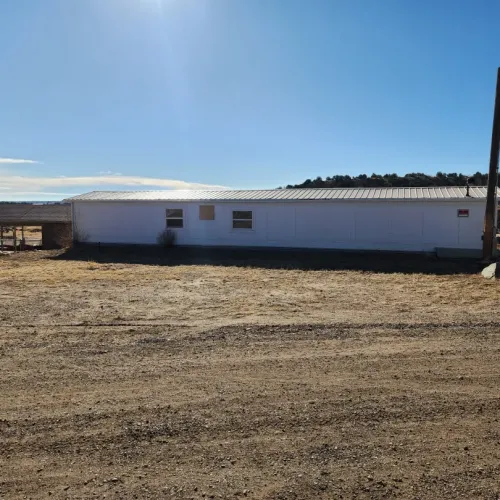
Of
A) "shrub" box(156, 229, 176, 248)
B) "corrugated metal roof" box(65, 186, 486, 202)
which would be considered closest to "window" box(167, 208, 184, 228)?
"shrub" box(156, 229, 176, 248)

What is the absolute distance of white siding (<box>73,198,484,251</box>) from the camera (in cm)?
1695

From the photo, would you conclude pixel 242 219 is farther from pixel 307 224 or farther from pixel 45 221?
pixel 45 221

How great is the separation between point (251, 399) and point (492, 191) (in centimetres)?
1318

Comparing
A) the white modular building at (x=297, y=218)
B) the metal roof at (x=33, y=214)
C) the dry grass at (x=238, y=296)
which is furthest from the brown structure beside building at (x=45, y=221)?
the dry grass at (x=238, y=296)

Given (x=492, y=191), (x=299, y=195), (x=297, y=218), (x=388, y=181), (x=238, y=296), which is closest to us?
(x=238, y=296)

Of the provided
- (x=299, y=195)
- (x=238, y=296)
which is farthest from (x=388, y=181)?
(x=238, y=296)

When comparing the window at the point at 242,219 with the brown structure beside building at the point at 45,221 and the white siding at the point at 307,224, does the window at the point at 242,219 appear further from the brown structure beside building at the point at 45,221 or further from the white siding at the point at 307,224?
the brown structure beside building at the point at 45,221

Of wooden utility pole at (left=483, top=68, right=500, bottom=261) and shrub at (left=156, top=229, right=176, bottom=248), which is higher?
wooden utility pole at (left=483, top=68, right=500, bottom=261)

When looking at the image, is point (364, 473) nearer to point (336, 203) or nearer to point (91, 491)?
point (91, 491)

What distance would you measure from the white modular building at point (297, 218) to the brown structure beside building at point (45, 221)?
1.38 m

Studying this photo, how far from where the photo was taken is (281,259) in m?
16.4

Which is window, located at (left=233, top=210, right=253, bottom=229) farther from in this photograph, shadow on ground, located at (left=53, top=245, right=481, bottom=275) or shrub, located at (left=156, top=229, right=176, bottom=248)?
shrub, located at (left=156, top=229, right=176, bottom=248)

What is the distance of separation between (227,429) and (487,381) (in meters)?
2.66

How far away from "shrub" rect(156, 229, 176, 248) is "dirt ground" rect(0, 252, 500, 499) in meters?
11.6
